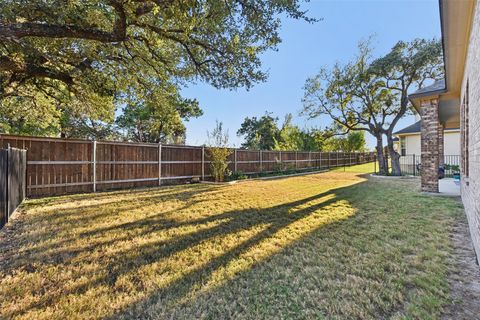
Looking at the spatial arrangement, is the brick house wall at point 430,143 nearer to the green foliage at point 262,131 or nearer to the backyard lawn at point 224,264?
the backyard lawn at point 224,264

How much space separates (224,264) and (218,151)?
319 inches

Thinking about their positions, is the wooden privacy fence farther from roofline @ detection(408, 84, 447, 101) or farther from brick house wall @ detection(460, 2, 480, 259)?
brick house wall @ detection(460, 2, 480, 259)

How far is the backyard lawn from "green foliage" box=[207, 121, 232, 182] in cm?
553

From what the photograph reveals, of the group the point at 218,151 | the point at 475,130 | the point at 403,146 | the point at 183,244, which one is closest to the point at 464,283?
the point at 475,130

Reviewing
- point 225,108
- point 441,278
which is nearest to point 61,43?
point 441,278

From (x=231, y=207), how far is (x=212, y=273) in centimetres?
307

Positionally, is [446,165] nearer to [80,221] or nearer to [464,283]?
[464,283]

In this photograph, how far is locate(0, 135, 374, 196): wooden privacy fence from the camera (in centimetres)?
625

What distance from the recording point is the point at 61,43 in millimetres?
6516

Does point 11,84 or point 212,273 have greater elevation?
point 11,84

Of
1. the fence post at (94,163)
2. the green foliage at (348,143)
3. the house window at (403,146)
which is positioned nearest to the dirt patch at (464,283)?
the fence post at (94,163)

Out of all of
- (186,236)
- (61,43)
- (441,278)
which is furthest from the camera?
(61,43)

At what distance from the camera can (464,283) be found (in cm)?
222

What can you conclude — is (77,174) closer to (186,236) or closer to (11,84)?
(11,84)
